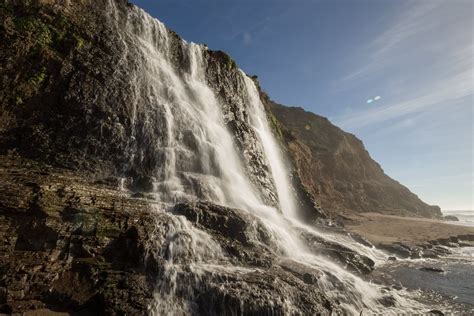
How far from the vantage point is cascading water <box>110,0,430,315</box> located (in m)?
11.4

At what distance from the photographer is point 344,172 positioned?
213 feet

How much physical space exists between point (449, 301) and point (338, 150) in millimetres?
55153

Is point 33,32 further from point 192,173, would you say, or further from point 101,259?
point 101,259

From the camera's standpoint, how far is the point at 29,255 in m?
9.47

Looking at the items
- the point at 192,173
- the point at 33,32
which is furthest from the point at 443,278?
the point at 33,32

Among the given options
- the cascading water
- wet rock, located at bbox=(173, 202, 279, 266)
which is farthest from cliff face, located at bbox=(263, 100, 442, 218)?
wet rock, located at bbox=(173, 202, 279, 266)

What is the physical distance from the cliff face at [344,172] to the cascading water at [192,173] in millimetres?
28945

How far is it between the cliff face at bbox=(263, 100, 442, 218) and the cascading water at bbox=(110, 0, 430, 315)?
28945 mm

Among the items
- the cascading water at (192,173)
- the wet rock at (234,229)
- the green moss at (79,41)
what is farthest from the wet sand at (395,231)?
the green moss at (79,41)

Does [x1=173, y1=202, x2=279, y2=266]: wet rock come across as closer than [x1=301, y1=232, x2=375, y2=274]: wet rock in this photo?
Yes

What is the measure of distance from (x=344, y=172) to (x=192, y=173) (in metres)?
53.0

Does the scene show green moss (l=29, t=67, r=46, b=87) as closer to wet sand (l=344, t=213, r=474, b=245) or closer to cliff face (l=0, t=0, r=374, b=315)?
cliff face (l=0, t=0, r=374, b=315)

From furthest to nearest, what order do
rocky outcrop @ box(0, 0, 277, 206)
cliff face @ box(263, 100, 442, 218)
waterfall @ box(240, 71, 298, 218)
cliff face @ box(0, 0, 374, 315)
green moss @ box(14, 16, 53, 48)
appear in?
1. cliff face @ box(263, 100, 442, 218)
2. waterfall @ box(240, 71, 298, 218)
3. green moss @ box(14, 16, 53, 48)
4. rocky outcrop @ box(0, 0, 277, 206)
5. cliff face @ box(0, 0, 374, 315)

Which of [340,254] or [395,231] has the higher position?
[395,231]
